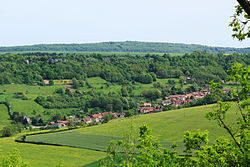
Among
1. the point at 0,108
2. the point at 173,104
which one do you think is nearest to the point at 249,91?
the point at 0,108

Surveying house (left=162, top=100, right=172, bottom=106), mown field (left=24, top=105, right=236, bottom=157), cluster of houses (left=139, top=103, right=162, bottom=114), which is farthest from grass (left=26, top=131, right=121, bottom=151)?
house (left=162, top=100, right=172, bottom=106)

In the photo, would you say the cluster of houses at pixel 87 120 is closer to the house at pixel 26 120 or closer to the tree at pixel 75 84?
the house at pixel 26 120

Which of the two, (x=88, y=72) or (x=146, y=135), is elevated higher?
(x=146, y=135)

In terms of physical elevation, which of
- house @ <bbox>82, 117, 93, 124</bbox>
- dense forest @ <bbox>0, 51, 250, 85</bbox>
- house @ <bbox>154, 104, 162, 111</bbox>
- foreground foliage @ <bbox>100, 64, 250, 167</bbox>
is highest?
foreground foliage @ <bbox>100, 64, 250, 167</bbox>

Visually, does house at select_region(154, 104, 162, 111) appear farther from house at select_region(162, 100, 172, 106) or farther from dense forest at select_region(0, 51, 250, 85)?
dense forest at select_region(0, 51, 250, 85)

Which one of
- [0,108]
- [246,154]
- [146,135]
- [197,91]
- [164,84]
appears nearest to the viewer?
[246,154]

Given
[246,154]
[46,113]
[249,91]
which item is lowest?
[46,113]

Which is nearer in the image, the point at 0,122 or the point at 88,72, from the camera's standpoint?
the point at 0,122

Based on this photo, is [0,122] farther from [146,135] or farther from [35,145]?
[146,135]
